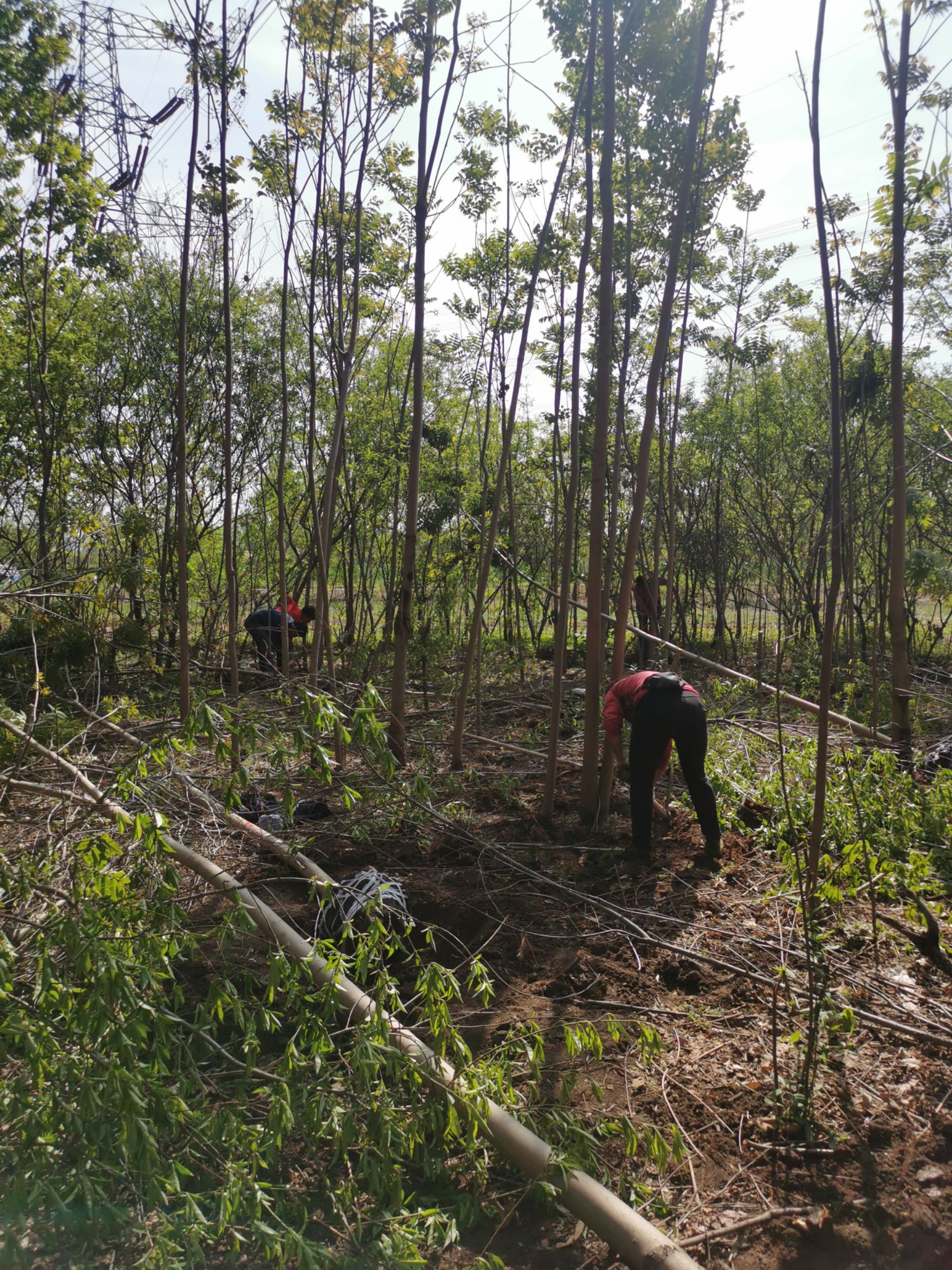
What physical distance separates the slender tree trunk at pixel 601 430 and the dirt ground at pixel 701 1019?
0.59 m

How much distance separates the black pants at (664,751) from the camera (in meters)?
4.02

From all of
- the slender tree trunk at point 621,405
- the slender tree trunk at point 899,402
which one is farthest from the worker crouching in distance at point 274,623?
the slender tree trunk at point 899,402

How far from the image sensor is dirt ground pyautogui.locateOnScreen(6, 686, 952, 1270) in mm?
1945

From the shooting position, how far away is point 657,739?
4.05 metres

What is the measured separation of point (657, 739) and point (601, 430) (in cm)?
160

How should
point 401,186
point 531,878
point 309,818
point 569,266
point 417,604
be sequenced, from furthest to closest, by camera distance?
point 417,604, point 569,266, point 401,186, point 309,818, point 531,878

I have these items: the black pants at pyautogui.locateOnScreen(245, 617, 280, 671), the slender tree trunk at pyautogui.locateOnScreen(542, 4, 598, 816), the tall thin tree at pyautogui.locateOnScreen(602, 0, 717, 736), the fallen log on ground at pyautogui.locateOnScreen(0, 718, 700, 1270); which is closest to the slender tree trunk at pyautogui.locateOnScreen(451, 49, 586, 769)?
the slender tree trunk at pyautogui.locateOnScreen(542, 4, 598, 816)

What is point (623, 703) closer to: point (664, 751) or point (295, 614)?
point (664, 751)

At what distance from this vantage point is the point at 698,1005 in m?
2.88

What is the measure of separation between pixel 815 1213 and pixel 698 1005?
3.02 ft

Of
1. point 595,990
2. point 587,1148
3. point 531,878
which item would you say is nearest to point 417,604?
point 531,878

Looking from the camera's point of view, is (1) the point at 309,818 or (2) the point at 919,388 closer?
(1) the point at 309,818

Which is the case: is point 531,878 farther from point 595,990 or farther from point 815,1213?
point 815,1213

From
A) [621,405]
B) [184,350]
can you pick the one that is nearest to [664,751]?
[621,405]
